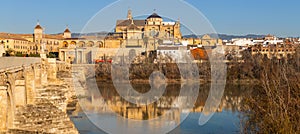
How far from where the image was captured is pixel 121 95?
22953mm

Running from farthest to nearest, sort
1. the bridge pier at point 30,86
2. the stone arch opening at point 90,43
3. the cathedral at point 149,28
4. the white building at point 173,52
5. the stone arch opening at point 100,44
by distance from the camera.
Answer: the cathedral at point 149,28, the stone arch opening at point 100,44, the stone arch opening at point 90,43, the white building at point 173,52, the bridge pier at point 30,86

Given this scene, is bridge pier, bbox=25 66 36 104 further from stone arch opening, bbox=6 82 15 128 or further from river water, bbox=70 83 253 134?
stone arch opening, bbox=6 82 15 128

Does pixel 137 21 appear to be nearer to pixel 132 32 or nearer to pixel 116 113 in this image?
pixel 132 32

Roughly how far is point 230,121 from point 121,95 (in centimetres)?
964

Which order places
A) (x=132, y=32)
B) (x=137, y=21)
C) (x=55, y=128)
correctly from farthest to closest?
1. (x=137, y=21)
2. (x=132, y=32)
3. (x=55, y=128)

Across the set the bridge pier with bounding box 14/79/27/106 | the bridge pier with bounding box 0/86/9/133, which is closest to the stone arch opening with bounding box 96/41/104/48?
the bridge pier with bounding box 14/79/27/106

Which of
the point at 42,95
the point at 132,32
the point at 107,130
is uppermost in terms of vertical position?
the point at 132,32

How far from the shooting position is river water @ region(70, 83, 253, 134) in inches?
508

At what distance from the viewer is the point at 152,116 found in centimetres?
1545

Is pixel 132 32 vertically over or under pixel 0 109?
over

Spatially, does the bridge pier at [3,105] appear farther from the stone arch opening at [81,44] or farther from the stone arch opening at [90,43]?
the stone arch opening at [81,44]

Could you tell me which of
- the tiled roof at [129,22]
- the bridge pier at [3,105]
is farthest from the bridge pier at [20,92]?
the tiled roof at [129,22]

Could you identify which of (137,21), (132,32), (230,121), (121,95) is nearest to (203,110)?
(230,121)

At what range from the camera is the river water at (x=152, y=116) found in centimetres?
1289
